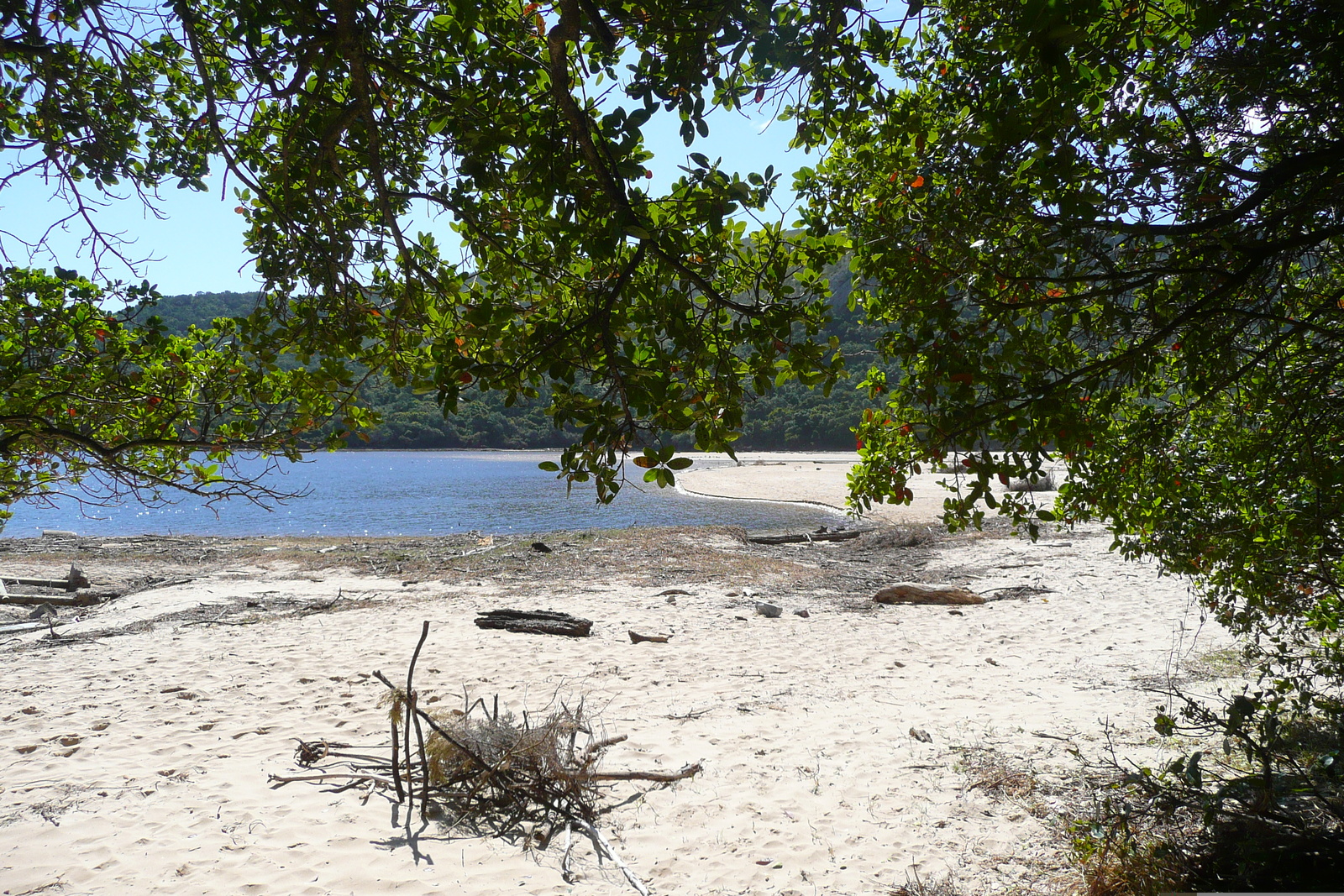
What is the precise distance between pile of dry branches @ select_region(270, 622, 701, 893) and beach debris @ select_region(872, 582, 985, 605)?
750 cm

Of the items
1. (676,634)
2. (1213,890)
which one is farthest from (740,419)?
(676,634)

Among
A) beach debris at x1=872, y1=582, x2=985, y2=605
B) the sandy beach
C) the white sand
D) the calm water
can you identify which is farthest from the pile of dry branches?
the white sand

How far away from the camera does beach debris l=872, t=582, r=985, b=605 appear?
11.8 metres

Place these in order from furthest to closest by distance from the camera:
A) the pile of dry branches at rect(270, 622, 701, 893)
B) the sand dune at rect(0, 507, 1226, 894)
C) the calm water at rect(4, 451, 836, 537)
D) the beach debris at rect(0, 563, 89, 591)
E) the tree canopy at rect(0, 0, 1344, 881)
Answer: the calm water at rect(4, 451, 836, 537)
the beach debris at rect(0, 563, 89, 591)
the pile of dry branches at rect(270, 622, 701, 893)
the sand dune at rect(0, 507, 1226, 894)
the tree canopy at rect(0, 0, 1344, 881)

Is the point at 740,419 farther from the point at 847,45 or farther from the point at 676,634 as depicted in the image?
the point at 676,634

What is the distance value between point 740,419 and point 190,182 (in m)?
4.22

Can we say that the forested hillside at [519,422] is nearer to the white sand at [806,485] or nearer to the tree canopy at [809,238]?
the white sand at [806,485]

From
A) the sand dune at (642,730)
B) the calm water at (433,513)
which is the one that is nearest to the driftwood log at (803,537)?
the calm water at (433,513)

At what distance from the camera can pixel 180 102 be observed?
5094 millimetres

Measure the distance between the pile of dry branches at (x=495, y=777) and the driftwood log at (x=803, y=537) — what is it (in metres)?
17.3

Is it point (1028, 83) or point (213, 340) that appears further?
point (213, 340)

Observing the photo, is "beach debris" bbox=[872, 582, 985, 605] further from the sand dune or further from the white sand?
the white sand

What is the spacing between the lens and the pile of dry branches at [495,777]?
4797 mm

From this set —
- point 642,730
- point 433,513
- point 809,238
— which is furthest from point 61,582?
point 433,513
